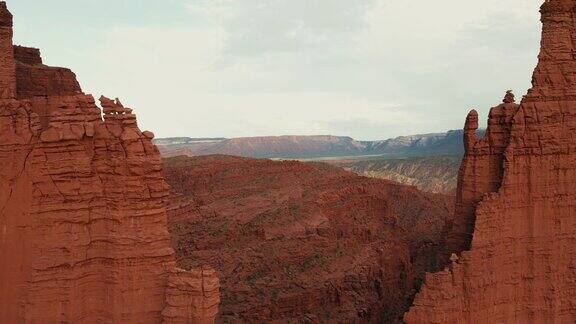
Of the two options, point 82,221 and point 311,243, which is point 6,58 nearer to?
point 82,221

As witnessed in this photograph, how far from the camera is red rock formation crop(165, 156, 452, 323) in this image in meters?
29.2

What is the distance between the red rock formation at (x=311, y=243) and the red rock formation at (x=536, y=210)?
23.6 feet

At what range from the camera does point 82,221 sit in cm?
1614

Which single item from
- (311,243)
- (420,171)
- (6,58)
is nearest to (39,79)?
(6,58)

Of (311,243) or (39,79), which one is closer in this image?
(39,79)

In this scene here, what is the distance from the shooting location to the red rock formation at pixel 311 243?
95.8 ft

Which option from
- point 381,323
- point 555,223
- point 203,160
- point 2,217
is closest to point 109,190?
point 2,217

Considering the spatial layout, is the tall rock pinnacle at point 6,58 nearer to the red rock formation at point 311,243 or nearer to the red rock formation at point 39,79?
the red rock formation at point 39,79

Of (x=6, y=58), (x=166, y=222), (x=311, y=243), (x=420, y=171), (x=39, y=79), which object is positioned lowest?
(x=420, y=171)

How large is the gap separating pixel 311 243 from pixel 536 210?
57.8 ft

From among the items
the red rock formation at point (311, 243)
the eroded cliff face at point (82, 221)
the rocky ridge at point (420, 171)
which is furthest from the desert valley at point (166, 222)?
the rocky ridge at point (420, 171)

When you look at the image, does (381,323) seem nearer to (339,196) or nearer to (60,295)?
(60,295)

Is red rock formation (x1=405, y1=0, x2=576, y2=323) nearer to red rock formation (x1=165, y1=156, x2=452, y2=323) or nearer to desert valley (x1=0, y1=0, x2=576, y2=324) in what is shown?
desert valley (x1=0, y1=0, x2=576, y2=324)

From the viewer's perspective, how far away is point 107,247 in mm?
16219
